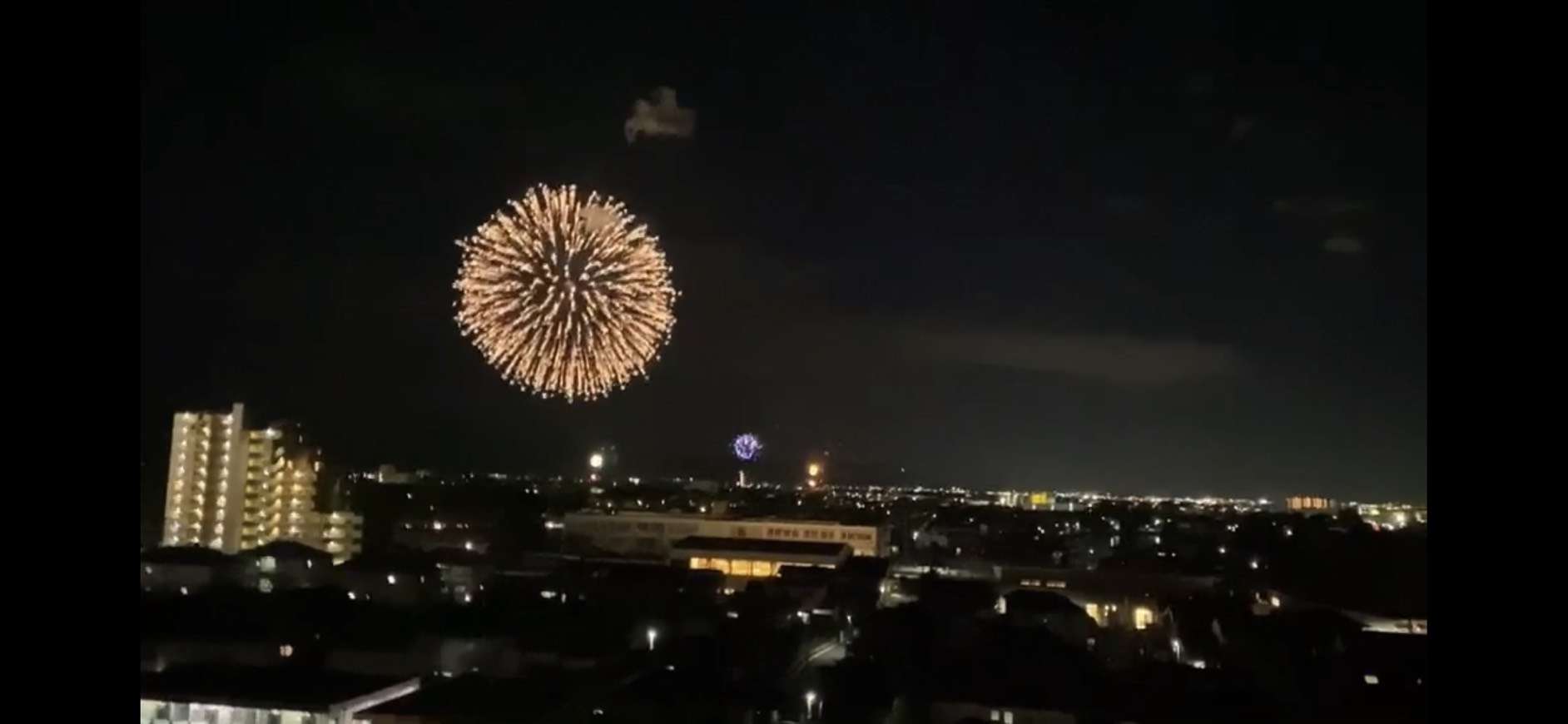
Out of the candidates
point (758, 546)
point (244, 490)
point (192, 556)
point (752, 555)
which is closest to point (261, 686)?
point (192, 556)

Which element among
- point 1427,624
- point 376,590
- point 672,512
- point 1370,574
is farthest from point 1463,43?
point 672,512

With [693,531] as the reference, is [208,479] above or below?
above

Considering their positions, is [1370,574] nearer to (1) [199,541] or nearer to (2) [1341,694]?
(2) [1341,694]

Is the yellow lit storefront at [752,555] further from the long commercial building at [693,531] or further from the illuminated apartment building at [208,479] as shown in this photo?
the illuminated apartment building at [208,479]

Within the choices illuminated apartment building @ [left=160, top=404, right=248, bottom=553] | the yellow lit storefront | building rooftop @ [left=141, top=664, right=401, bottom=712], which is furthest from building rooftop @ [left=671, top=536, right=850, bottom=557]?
building rooftop @ [left=141, top=664, right=401, bottom=712]

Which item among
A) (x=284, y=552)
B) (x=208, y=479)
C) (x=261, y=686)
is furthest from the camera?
(x=208, y=479)

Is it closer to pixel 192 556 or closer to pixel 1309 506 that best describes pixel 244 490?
pixel 192 556

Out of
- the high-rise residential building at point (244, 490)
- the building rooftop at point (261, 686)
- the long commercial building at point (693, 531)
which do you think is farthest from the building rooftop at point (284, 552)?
the building rooftop at point (261, 686)
